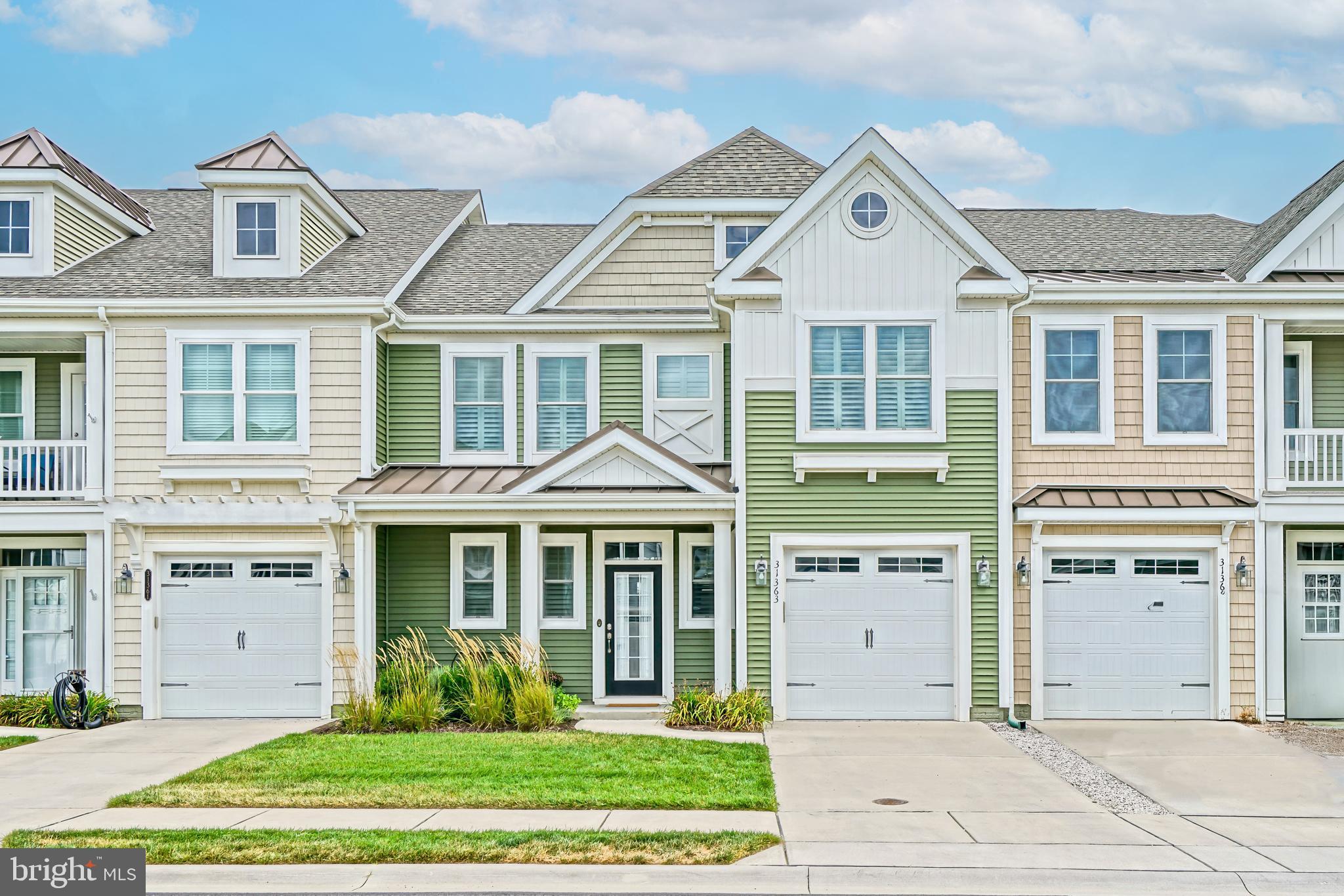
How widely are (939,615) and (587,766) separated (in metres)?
6.12

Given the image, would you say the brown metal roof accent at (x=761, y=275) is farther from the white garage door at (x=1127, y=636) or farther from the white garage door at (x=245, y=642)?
the white garage door at (x=245, y=642)

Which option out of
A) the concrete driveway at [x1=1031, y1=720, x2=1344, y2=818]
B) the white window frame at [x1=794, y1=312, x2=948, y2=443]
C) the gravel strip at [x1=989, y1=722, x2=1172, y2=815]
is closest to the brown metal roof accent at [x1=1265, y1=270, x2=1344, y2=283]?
the white window frame at [x1=794, y1=312, x2=948, y2=443]

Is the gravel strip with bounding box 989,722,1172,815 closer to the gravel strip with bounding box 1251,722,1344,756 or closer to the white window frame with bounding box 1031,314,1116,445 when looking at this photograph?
the gravel strip with bounding box 1251,722,1344,756

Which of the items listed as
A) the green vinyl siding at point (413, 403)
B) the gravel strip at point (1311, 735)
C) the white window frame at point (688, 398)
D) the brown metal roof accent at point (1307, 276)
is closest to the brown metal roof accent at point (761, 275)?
the white window frame at point (688, 398)

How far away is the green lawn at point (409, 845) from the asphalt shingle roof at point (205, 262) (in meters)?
9.13

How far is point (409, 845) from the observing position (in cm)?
922

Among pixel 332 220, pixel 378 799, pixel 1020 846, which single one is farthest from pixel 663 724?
pixel 332 220

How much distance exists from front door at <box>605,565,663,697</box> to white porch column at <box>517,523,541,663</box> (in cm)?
143

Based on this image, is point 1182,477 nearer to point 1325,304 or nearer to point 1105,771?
point 1325,304

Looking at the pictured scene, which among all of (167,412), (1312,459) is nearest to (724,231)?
(167,412)

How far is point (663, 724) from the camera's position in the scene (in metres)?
15.5

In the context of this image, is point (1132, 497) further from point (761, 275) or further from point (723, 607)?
point (761, 275)

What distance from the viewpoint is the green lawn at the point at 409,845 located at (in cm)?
896

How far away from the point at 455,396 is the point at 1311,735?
41.9 ft
